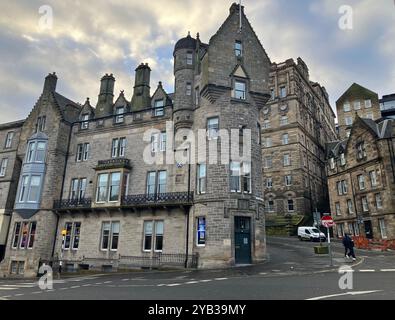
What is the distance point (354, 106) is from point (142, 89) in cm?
5736

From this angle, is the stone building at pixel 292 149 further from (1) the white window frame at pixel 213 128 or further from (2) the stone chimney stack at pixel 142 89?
(1) the white window frame at pixel 213 128

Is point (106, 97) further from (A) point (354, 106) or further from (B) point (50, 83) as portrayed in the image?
(A) point (354, 106)

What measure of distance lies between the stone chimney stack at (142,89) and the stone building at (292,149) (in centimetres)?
2919

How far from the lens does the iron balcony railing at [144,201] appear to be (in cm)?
2556

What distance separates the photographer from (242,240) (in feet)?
77.3

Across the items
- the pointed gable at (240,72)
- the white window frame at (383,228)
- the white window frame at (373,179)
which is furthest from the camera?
the white window frame at (373,179)

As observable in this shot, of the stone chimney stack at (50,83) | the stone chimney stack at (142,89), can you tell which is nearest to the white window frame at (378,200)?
the stone chimney stack at (142,89)

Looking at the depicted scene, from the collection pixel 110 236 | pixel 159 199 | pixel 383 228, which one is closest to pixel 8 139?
pixel 110 236

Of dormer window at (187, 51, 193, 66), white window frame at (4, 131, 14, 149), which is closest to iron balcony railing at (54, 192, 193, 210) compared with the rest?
white window frame at (4, 131, 14, 149)

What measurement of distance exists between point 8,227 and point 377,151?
146ft

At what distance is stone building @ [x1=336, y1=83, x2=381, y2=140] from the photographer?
2751 inches

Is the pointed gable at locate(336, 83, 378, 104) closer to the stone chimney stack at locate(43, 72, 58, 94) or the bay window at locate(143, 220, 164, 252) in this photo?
the stone chimney stack at locate(43, 72, 58, 94)
